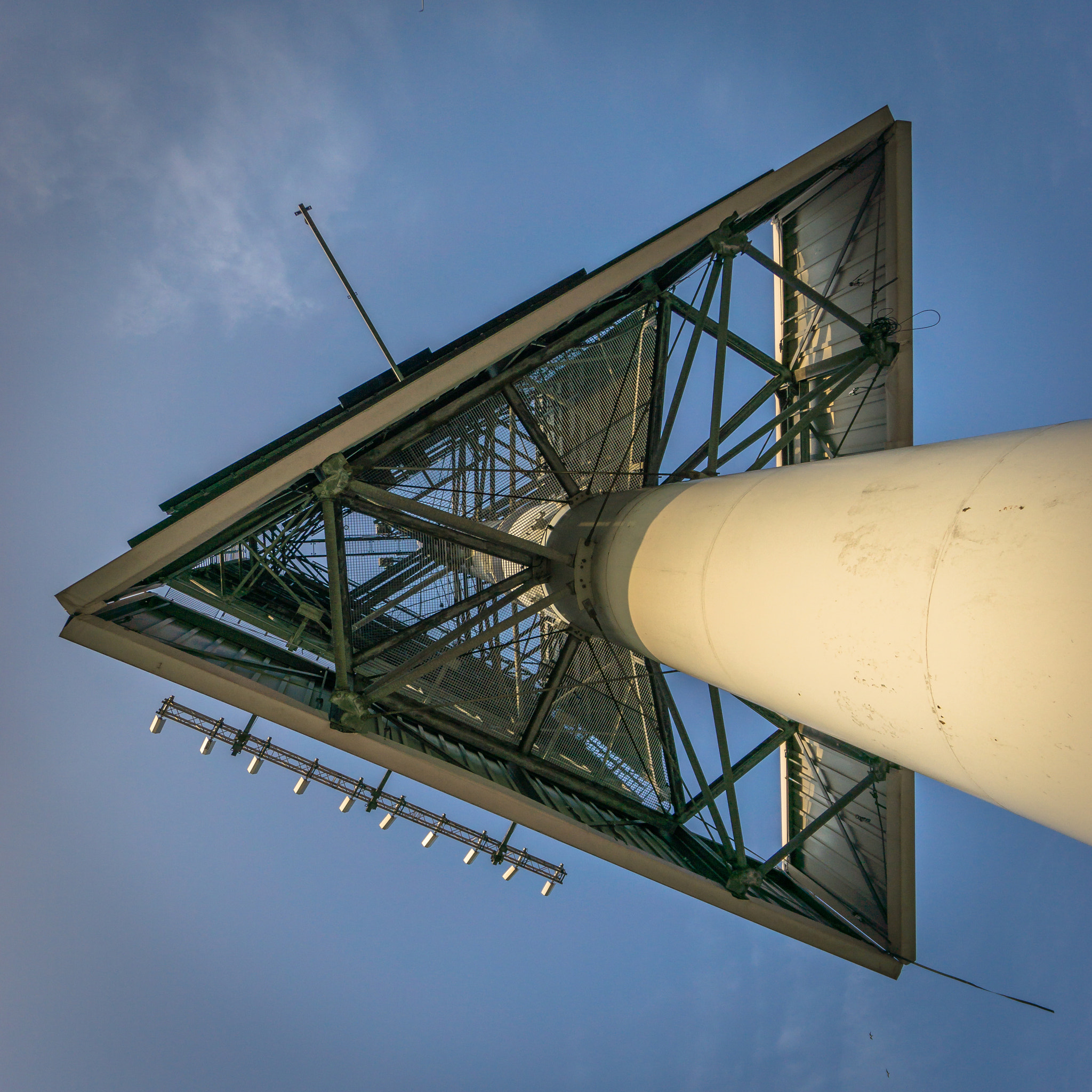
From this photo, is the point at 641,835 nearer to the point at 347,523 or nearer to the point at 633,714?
the point at 633,714

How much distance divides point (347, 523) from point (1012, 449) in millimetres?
9963

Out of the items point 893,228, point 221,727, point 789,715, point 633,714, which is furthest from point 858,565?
point 221,727

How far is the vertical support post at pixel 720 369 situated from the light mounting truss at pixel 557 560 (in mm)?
40

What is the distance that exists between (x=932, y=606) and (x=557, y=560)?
6.60 metres

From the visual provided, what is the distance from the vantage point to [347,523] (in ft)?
37.5

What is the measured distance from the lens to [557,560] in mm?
9531

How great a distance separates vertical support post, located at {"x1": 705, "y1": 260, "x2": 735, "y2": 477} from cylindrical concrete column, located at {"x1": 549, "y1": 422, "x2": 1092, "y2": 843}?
277 cm

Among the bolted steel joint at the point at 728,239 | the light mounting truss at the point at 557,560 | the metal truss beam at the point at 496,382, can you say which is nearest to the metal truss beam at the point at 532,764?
the light mounting truss at the point at 557,560

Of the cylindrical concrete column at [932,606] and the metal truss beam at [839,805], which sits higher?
the cylindrical concrete column at [932,606]

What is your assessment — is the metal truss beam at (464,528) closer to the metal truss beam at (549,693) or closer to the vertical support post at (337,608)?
the vertical support post at (337,608)

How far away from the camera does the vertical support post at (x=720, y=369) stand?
27.5ft

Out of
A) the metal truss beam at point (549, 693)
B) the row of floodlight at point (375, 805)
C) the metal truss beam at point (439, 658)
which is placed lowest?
the row of floodlight at point (375, 805)

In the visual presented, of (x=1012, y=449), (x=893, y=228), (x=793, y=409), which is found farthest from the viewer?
(x=793, y=409)

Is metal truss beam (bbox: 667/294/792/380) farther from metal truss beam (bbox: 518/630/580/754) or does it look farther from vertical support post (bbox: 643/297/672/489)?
metal truss beam (bbox: 518/630/580/754)
